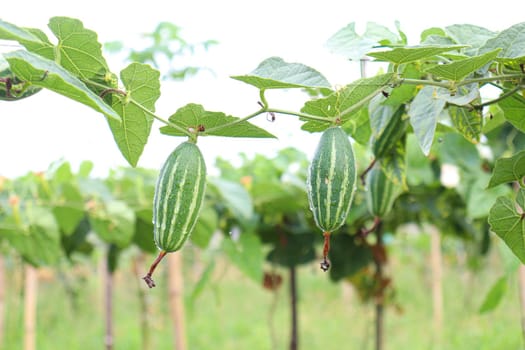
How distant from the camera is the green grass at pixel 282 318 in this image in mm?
4355

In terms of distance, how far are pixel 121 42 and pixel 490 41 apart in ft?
6.59

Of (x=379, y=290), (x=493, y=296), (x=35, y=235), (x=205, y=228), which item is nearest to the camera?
(x=493, y=296)

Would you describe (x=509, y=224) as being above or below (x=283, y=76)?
below

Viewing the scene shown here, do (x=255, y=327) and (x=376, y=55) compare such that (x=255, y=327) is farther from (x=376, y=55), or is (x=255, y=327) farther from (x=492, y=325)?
(x=376, y=55)

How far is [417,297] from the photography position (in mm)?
6031

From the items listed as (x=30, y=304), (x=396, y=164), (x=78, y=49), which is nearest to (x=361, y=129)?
(x=396, y=164)

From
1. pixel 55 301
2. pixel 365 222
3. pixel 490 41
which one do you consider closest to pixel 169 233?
pixel 490 41

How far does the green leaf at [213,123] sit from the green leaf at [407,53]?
0.39ft

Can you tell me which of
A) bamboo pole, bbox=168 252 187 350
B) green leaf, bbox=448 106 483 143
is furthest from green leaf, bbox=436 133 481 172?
green leaf, bbox=448 106 483 143

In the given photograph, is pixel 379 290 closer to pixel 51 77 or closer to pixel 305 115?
pixel 305 115

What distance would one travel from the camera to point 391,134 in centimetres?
75

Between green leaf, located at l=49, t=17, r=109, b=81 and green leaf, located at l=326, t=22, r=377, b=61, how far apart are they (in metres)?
0.23

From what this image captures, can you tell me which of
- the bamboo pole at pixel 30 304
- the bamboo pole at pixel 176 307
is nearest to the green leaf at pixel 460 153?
the bamboo pole at pixel 176 307

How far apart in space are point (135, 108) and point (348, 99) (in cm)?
20
